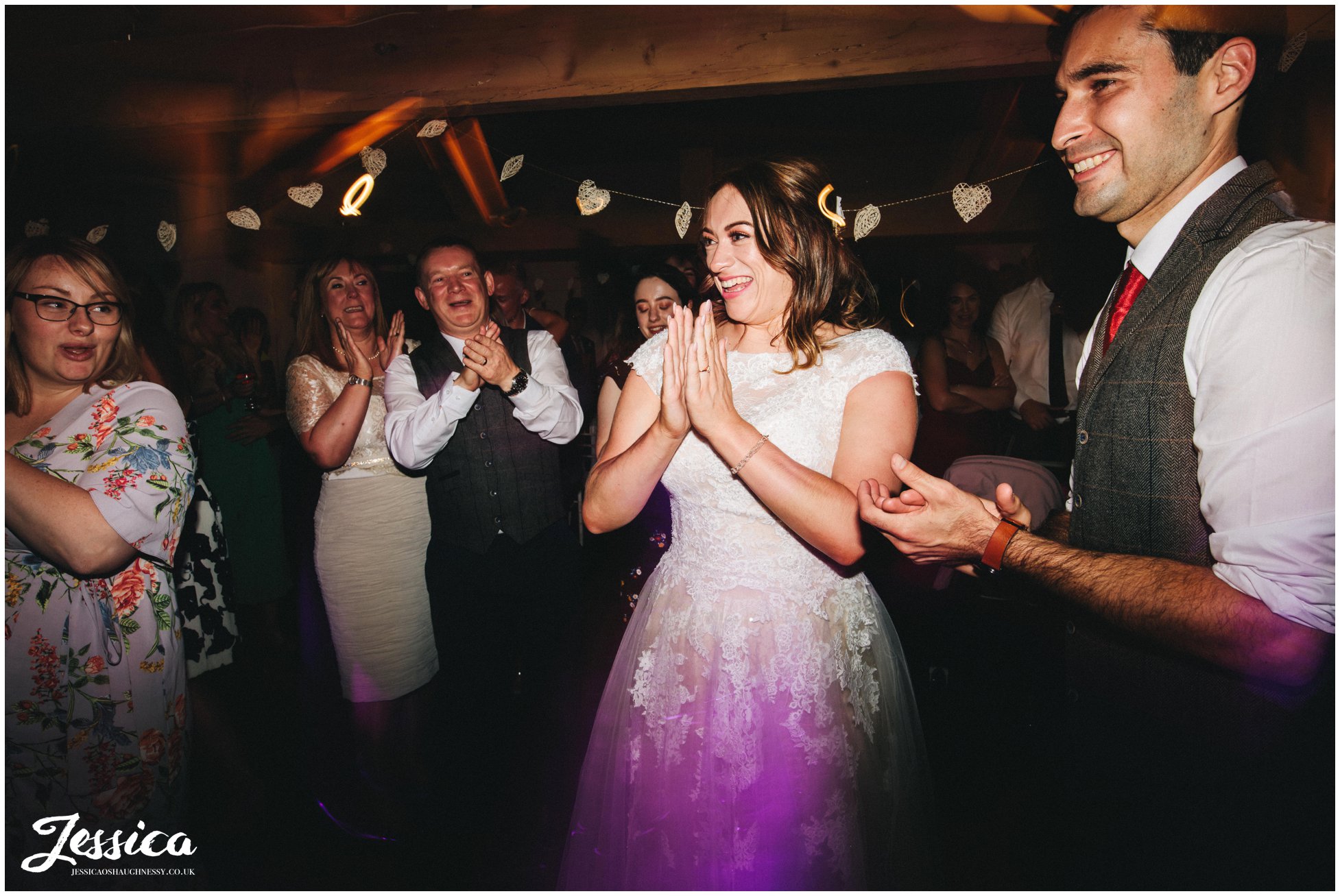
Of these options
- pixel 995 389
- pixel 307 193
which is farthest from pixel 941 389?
pixel 307 193

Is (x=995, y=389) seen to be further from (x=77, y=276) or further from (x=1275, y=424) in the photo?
(x=77, y=276)

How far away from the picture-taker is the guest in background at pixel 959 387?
4.02 meters

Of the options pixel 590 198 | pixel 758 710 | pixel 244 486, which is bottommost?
pixel 758 710

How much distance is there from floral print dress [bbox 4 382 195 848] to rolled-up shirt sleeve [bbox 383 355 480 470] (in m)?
0.71

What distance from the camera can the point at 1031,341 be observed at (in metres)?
4.02

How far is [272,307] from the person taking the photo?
24.5 ft

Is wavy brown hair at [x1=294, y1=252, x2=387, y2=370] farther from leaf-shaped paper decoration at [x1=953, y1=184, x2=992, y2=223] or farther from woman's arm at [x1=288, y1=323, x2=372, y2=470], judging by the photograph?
leaf-shaped paper decoration at [x1=953, y1=184, x2=992, y2=223]

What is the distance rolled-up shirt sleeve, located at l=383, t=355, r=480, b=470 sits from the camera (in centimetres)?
218

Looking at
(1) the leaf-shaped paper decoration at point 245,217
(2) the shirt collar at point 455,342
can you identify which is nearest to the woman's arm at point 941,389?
(2) the shirt collar at point 455,342

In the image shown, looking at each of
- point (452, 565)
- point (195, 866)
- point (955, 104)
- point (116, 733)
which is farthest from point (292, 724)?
point (955, 104)

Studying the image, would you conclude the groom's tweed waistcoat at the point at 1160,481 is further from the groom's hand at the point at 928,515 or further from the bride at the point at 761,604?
the bride at the point at 761,604

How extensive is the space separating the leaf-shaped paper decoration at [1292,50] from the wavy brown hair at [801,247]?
85cm

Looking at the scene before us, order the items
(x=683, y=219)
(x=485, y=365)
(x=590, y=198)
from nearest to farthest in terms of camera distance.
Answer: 1. (x=485, y=365)
2. (x=590, y=198)
3. (x=683, y=219)

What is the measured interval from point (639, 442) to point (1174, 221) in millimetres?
1139
